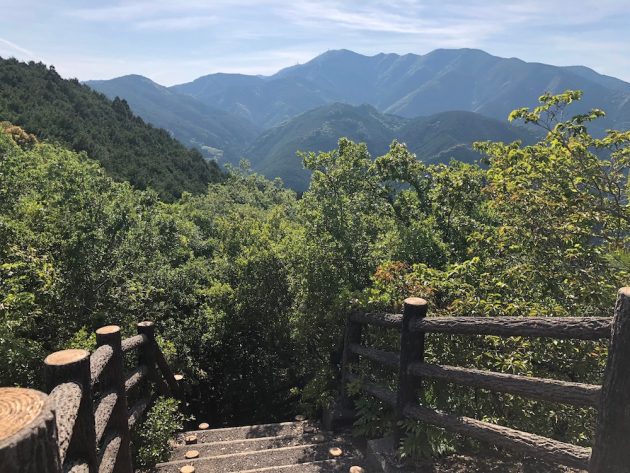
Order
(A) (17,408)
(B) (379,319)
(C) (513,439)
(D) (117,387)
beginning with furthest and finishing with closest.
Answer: (B) (379,319) → (D) (117,387) → (C) (513,439) → (A) (17,408)

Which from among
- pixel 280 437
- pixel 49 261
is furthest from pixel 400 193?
pixel 49 261

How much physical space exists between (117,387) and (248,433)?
10.3ft

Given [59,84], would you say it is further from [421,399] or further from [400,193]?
[421,399]

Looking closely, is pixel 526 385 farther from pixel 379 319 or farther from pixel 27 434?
pixel 27 434

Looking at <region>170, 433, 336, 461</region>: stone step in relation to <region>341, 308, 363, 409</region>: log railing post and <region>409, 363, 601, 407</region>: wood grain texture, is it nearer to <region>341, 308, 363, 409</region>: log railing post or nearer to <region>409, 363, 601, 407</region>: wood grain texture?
<region>341, 308, 363, 409</region>: log railing post

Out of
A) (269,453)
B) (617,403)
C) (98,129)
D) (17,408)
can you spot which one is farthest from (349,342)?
(98,129)

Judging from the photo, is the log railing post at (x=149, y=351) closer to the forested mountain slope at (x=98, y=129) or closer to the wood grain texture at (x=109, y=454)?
the wood grain texture at (x=109, y=454)

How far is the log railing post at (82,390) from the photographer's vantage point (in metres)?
2.40

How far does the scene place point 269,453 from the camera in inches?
207

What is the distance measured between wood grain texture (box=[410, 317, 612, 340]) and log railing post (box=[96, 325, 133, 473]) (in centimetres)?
264

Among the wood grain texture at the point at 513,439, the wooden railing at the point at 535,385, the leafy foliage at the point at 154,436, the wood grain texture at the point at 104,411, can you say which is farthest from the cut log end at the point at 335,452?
the wood grain texture at the point at 104,411

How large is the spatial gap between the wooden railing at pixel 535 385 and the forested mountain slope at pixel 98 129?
46.1 m

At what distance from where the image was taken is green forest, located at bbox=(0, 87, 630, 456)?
432cm

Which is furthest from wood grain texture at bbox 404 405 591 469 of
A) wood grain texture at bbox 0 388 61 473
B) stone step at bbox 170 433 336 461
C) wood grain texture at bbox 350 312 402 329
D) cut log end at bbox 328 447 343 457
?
wood grain texture at bbox 0 388 61 473
